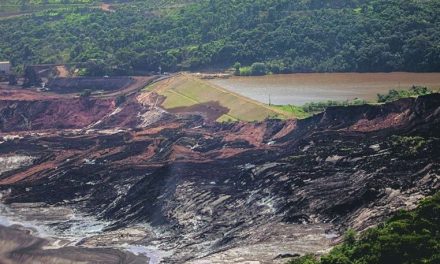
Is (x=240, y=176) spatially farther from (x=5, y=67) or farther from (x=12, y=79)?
(x=5, y=67)

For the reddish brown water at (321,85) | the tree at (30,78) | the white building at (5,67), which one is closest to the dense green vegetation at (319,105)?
the reddish brown water at (321,85)

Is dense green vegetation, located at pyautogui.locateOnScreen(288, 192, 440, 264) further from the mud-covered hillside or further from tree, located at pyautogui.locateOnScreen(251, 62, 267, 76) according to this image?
tree, located at pyautogui.locateOnScreen(251, 62, 267, 76)

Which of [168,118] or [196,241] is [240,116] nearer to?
[168,118]

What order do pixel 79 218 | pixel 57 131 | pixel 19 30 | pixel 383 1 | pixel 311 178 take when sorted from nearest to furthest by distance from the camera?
pixel 311 178 < pixel 79 218 < pixel 57 131 < pixel 383 1 < pixel 19 30

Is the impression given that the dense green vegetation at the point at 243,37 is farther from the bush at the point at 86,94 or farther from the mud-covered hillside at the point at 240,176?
the mud-covered hillside at the point at 240,176

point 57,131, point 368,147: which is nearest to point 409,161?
point 368,147

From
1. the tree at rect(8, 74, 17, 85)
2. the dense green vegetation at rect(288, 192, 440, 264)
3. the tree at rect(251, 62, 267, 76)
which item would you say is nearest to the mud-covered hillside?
the dense green vegetation at rect(288, 192, 440, 264)
